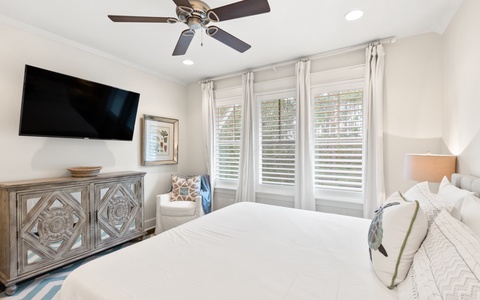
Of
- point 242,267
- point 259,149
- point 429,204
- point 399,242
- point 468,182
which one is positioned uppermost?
point 259,149

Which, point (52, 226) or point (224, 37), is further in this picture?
point (52, 226)

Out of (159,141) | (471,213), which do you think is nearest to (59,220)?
(159,141)

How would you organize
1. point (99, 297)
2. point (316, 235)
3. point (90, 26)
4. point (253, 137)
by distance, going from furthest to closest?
point (253, 137) < point (90, 26) < point (316, 235) < point (99, 297)

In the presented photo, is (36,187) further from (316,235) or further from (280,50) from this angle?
(280,50)

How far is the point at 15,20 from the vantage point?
7.48 feet

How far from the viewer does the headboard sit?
1394 millimetres

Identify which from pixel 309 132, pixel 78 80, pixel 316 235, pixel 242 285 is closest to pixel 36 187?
pixel 78 80

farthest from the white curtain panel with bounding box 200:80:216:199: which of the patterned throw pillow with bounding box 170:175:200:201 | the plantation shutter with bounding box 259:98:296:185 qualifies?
the plantation shutter with bounding box 259:98:296:185

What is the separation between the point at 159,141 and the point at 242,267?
3090 mm

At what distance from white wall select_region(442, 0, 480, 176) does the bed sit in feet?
1.02

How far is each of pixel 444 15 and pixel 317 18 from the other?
4.04 ft

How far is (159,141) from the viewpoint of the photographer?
151 inches

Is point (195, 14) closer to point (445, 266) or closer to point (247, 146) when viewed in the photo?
point (445, 266)

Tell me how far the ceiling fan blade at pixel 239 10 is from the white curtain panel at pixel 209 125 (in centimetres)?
228
